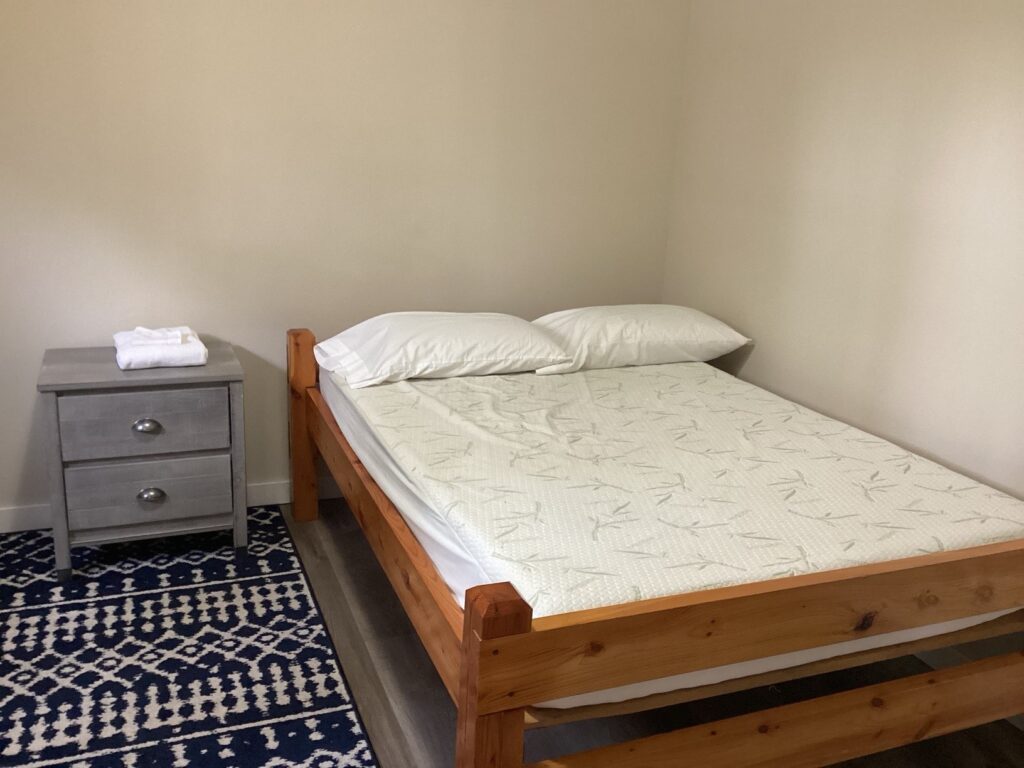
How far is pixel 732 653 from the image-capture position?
1.58 meters

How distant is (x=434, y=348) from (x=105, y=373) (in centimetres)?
95

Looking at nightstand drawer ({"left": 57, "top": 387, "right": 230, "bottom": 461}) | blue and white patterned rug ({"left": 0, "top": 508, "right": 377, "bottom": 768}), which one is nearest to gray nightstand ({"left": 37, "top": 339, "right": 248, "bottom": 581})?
nightstand drawer ({"left": 57, "top": 387, "right": 230, "bottom": 461})

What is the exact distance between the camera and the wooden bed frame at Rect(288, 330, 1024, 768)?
1439 millimetres

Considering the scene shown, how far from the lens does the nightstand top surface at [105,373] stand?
250 centimetres

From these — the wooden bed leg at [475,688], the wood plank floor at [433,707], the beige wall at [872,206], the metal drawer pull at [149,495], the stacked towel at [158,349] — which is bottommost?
the wood plank floor at [433,707]

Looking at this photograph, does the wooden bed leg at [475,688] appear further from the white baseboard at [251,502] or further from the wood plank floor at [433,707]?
the white baseboard at [251,502]

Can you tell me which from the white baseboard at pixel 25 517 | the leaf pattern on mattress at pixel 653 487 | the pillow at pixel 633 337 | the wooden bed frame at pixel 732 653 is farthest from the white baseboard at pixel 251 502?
the wooden bed frame at pixel 732 653

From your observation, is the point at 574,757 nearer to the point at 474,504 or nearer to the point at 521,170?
the point at 474,504

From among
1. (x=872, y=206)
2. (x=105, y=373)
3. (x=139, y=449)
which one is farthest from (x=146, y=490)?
(x=872, y=206)

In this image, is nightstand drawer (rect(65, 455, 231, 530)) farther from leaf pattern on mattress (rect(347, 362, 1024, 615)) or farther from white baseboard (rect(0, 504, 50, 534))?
leaf pattern on mattress (rect(347, 362, 1024, 615))

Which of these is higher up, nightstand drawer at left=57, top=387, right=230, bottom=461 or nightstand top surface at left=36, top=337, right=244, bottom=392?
nightstand top surface at left=36, top=337, right=244, bottom=392

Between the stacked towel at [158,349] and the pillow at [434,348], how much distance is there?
39 cm

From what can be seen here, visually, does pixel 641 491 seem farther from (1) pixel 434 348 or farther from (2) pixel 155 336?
(2) pixel 155 336

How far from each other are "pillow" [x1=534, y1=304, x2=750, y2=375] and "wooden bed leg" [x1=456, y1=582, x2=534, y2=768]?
158 centimetres
